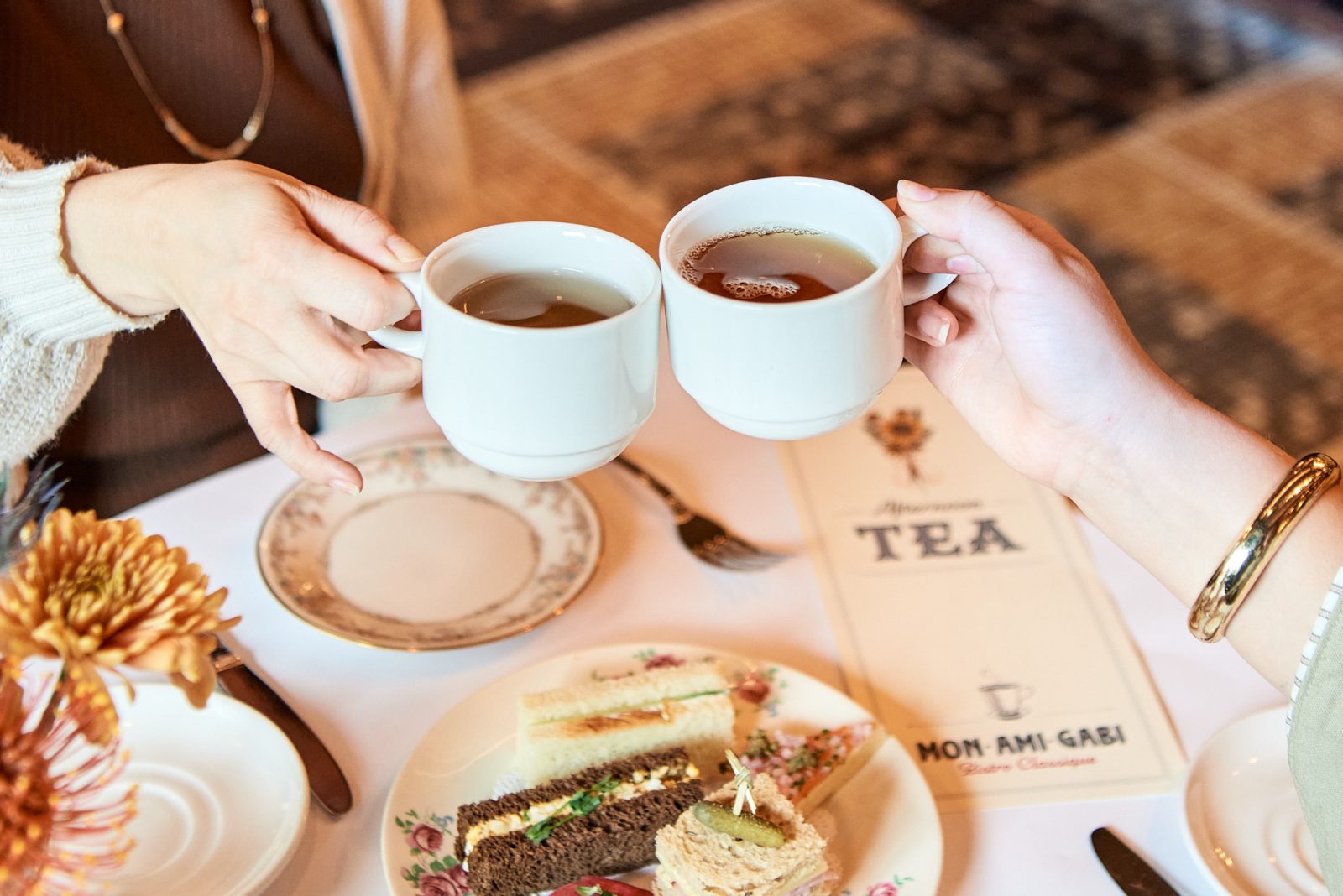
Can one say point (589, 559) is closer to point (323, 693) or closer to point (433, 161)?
point (323, 693)

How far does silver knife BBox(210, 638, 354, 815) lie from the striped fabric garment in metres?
0.66

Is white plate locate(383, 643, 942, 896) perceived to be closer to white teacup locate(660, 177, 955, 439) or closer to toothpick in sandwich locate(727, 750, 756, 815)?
toothpick in sandwich locate(727, 750, 756, 815)

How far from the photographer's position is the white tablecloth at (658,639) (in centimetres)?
89

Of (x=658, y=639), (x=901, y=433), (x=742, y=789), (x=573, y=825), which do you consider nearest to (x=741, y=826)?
(x=742, y=789)

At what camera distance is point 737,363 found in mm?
743

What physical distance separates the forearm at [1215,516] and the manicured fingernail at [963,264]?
17 cm

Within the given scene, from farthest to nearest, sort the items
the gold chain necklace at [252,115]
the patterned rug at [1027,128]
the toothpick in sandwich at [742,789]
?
the patterned rug at [1027,128], the gold chain necklace at [252,115], the toothpick in sandwich at [742,789]

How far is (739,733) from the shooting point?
37.8 inches

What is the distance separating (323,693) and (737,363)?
498mm

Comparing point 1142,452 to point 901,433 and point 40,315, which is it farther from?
point 40,315

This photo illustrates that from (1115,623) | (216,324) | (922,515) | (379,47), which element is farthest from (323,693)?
(379,47)

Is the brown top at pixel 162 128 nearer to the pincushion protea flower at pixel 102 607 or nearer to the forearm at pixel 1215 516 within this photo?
the pincushion protea flower at pixel 102 607

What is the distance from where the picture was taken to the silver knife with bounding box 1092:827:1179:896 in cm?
86

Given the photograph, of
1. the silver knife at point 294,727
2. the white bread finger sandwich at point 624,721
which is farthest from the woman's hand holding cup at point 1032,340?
the silver knife at point 294,727
